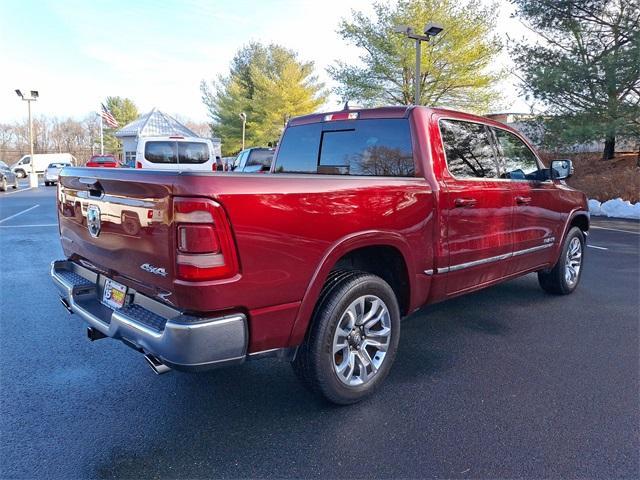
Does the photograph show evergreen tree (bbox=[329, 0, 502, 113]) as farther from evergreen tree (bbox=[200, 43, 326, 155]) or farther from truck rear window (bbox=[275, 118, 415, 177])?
truck rear window (bbox=[275, 118, 415, 177])

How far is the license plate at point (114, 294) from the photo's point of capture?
2.77 meters

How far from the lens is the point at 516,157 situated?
4.70 meters

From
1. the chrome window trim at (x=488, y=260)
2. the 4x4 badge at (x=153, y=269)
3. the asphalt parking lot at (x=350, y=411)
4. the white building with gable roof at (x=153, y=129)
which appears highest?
the white building with gable roof at (x=153, y=129)

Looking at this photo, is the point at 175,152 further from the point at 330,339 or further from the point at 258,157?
the point at 330,339

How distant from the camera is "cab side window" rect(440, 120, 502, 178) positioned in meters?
3.72

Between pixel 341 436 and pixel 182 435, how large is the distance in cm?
91

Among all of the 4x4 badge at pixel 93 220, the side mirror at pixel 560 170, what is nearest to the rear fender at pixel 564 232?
the side mirror at pixel 560 170

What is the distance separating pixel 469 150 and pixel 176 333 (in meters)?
2.86

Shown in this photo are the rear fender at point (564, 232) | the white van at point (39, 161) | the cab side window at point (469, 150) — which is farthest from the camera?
the white van at point (39, 161)

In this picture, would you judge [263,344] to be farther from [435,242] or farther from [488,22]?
[488,22]

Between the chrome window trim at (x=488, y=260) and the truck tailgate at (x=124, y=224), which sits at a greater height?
the truck tailgate at (x=124, y=224)

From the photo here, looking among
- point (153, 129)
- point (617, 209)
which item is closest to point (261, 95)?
point (153, 129)

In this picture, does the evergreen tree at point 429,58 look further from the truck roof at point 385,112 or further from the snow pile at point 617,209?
the truck roof at point 385,112

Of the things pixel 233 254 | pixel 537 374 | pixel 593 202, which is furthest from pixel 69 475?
pixel 593 202
